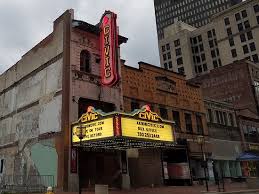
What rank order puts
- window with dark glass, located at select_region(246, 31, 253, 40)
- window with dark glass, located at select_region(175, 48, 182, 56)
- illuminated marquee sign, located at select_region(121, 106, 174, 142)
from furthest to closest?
window with dark glass, located at select_region(175, 48, 182, 56), window with dark glass, located at select_region(246, 31, 253, 40), illuminated marquee sign, located at select_region(121, 106, 174, 142)

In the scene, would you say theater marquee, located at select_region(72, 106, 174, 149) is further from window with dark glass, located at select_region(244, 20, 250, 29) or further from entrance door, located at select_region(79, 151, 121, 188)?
window with dark glass, located at select_region(244, 20, 250, 29)

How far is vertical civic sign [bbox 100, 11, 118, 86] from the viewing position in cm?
2620

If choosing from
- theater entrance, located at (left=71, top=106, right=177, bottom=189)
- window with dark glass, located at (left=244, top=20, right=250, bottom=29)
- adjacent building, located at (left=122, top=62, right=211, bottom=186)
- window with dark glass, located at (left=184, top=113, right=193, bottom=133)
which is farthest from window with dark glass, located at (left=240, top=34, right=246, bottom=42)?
theater entrance, located at (left=71, top=106, right=177, bottom=189)

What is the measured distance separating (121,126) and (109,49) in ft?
24.5

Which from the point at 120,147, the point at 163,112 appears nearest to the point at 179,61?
the point at 163,112

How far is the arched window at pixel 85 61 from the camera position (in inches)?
1120

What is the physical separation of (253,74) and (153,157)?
3156cm

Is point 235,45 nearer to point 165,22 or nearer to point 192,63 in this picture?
point 192,63

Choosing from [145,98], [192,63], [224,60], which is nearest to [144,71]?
[145,98]

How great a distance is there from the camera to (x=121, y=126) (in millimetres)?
22766

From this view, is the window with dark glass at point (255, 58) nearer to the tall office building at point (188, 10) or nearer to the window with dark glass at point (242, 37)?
the window with dark glass at point (242, 37)

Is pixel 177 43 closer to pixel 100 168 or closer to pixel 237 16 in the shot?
pixel 237 16

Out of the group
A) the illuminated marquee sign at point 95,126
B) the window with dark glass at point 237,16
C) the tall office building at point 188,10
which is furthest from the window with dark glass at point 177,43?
the illuminated marquee sign at point 95,126

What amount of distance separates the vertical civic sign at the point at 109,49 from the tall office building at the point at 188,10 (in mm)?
143828
